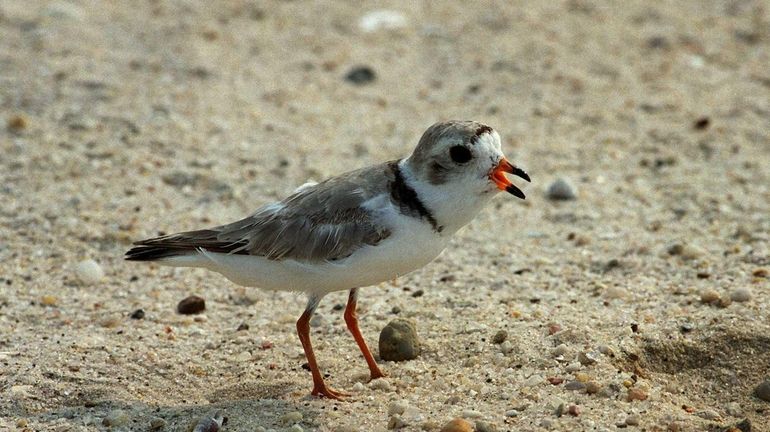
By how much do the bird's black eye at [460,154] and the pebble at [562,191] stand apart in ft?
9.53

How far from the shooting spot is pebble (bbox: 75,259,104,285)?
6.52 m

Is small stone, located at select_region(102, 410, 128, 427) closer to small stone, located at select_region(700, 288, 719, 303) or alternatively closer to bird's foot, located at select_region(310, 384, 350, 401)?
bird's foot, located at select_region(310, 384, 350, 401)

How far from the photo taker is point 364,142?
28.0 feet

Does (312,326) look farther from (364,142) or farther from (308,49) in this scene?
(308,49)

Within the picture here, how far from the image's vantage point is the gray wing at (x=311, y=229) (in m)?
5.03

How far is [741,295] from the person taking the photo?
576 centimetres

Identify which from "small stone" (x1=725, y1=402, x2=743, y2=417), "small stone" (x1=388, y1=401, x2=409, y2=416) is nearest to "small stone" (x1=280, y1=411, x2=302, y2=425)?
"small stone" (x1=388, y1=401, x2=409, y2=416)

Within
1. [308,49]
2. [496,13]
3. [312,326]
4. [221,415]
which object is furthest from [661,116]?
[221,415]

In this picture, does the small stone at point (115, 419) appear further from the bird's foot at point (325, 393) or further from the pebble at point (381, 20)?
the pebble at point (381, 20)

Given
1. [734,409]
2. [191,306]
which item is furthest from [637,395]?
[191,306]

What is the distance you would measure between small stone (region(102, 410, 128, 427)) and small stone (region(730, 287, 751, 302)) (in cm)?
329

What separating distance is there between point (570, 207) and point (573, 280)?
1274 millimetres

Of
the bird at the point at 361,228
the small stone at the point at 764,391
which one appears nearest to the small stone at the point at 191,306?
the bird at the point at 361,228

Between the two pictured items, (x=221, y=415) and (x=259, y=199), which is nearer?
(x=221, y=415)
